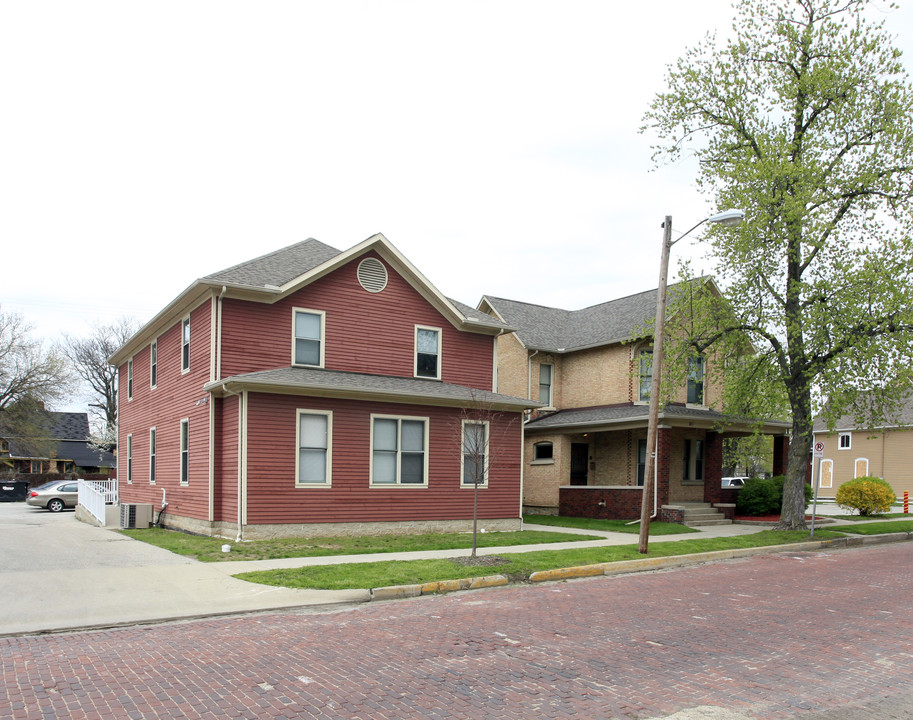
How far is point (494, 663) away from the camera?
24.9ft

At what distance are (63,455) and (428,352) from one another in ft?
203

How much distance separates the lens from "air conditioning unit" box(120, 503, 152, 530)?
74.2ft

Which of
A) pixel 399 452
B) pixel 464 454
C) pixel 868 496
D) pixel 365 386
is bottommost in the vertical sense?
pixel 868 496

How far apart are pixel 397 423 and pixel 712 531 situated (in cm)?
997

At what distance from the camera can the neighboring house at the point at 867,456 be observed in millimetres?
47969

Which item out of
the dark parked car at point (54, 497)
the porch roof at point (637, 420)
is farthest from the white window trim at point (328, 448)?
the dark parked car at point (54, 497)

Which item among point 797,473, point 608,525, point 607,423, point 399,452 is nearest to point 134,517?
point 399,452

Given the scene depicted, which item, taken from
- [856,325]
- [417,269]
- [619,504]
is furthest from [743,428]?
[417,269]

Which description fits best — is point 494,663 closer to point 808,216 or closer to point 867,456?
point 808,216

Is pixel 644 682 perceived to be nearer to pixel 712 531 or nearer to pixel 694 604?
pixel 694 604

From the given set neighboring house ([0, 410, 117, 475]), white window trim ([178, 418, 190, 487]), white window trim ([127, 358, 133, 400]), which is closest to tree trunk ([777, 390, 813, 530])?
white window trim ([178, 418, 190, 487])

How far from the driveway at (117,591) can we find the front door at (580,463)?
16.6 m

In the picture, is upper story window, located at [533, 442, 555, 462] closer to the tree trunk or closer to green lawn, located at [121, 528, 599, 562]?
green lawn, located at [121, 528, 599, 562]

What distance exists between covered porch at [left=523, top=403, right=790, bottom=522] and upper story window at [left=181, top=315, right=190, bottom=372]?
13022mm
